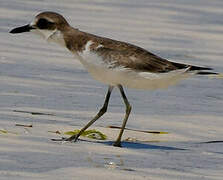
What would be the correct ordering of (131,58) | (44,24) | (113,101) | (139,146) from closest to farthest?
(139,146) → (131,58) → (44,24) → (113,101)

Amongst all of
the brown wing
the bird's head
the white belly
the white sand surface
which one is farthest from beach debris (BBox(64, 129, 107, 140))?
the bird's head

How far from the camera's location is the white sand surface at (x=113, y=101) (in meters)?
6.86

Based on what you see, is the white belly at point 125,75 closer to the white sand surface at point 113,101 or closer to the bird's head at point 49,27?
the bird's head at point 49,27

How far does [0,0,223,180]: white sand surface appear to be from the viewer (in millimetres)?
6863

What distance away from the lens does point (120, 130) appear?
817 cm

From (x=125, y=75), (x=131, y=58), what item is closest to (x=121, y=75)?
(x=125, y=75)

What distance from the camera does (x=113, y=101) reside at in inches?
372

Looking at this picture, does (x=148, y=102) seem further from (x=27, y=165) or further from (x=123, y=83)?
(x=27, y=165)

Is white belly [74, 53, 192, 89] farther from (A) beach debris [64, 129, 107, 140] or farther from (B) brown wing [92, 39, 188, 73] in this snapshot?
(A) beach debris [64, 129, 107, 140]

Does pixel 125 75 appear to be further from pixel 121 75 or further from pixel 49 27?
pixel 49 27

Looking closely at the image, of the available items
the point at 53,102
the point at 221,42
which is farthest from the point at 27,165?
the point at 221,42

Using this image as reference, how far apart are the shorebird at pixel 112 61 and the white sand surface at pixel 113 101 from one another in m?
0.43

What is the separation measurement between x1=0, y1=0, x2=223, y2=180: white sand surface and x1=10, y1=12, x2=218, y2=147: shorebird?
1.41ft

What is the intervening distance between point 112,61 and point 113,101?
1.52m
